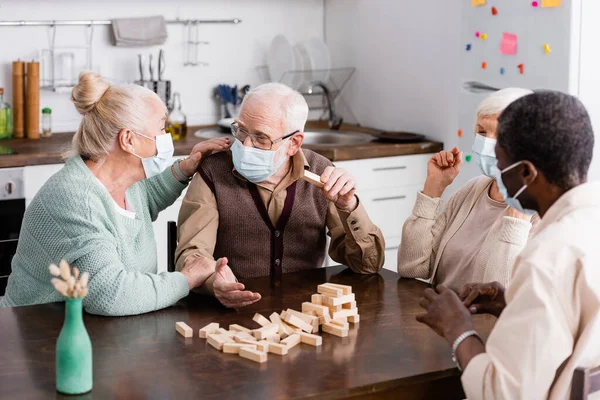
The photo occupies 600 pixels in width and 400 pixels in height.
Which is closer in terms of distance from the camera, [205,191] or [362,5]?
[205,191]

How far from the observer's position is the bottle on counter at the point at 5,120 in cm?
423

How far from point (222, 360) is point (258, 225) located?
0.90 m

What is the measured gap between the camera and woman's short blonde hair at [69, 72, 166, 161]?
247 centimetres

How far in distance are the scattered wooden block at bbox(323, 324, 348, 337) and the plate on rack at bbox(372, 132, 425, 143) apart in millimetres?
2300

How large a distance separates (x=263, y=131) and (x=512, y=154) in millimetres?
1142

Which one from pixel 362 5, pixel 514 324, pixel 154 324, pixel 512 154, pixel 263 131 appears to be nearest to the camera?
pixel 514 324

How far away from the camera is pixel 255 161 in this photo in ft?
8.86

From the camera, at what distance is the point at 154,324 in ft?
7.15

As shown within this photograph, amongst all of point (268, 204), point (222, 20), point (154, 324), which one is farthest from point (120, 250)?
point (222, 20)

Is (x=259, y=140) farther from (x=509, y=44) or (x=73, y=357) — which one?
(x=509, y=44)

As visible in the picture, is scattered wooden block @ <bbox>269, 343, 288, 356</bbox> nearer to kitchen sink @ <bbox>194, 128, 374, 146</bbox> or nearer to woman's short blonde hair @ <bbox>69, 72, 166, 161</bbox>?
woman's short blonde hair @ <bbox>69, 72, 166, 161</bbox>

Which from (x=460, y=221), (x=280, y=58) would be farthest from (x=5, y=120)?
(x=460, y=221)

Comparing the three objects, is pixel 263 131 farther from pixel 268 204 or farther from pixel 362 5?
pixel 362 5

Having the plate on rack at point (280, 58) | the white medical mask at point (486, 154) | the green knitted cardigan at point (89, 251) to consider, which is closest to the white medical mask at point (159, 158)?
the green knitted cardigan at point (89, 251)
